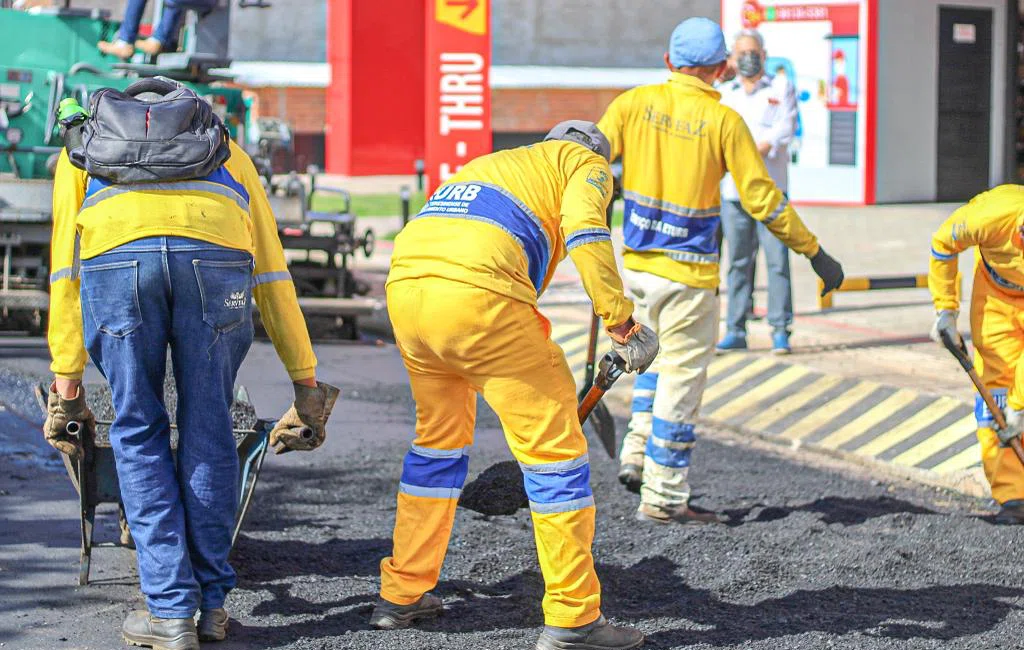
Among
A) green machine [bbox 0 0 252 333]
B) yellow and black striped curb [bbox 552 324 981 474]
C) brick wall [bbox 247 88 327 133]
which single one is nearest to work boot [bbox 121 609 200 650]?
yellow and black striped curb [bbox 552 324 981 474]

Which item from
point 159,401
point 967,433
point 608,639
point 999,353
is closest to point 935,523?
point 999,353

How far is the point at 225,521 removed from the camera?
15.5 ft

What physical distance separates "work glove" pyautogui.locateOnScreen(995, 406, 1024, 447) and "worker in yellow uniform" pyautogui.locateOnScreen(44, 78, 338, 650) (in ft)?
11.0

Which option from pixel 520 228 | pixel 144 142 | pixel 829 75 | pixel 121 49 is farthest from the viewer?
pixel 829 75

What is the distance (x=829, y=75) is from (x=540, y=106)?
1242 centimetres

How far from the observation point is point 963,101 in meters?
20.3

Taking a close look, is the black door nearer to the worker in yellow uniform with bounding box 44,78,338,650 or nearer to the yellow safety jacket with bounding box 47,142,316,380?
the yellow safety jacket with bounding box 47,142,316,380

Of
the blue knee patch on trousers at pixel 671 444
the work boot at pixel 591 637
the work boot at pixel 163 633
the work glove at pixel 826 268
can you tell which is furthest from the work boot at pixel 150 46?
the work boot at pixel 591 637

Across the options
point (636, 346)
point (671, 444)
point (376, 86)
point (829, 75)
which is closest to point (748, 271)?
point (671, 444)

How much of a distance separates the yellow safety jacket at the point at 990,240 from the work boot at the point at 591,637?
250cm

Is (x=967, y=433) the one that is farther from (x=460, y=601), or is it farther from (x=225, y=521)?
(x=225, y=521)

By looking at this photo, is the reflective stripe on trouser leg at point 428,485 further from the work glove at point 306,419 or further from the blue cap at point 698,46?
the blue cap at point 698,46

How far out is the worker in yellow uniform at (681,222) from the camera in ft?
20.9

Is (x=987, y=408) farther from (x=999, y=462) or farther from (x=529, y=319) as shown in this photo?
(x=529, y=319)
